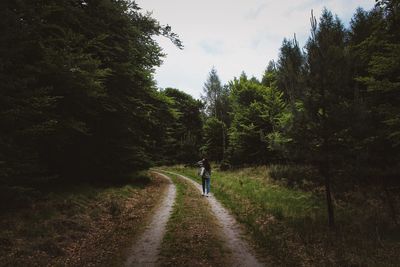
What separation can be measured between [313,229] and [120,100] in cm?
1265

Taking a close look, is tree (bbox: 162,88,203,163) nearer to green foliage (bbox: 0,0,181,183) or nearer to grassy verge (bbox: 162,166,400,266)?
green foliage (bbox: 0,0,181,183)

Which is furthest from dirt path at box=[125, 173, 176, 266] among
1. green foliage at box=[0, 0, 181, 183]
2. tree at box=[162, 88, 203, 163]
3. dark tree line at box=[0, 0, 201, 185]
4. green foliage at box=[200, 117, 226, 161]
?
tree at box=[162, 88, 203, 163]

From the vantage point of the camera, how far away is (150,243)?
979 centimetres

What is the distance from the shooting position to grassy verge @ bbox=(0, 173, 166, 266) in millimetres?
8617

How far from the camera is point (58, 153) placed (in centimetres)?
1638

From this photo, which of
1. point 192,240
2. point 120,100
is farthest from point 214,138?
point 192,240

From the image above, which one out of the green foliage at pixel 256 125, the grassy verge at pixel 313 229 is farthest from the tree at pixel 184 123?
the grassy verge at pixel 313 229

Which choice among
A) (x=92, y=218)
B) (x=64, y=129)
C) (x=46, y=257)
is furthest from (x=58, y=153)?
(x=46, y=257)

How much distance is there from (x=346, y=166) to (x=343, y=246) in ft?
10.1

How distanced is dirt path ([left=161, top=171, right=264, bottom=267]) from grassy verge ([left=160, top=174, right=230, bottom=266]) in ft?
0.89

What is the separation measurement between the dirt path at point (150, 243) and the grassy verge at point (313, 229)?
2.92 m

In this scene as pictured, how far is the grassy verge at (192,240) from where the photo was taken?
8344 millimetres

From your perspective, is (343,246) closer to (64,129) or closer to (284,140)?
(284,140)

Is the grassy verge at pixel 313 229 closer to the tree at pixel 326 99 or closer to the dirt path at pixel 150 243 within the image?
the tree at pixel 326 99
